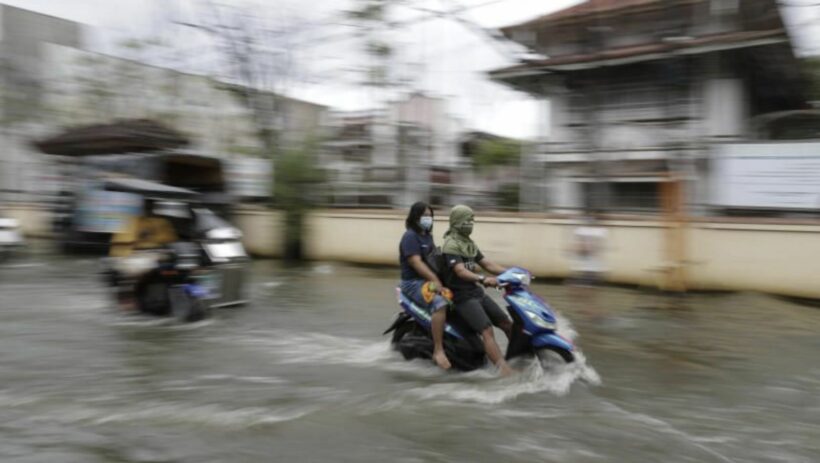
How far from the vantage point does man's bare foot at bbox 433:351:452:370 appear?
629 cm

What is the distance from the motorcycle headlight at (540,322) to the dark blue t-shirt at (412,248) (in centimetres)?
110

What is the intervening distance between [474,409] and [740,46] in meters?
11.8

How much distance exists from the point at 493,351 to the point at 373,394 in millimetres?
1095

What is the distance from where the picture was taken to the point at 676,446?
15.3 feet

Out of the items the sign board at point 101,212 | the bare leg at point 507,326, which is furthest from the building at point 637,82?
the sign board at point 101,212

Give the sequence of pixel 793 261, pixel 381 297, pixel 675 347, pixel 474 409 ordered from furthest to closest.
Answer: pixel 381 297 → pixel 793 261 → pixel 675 347 → pixel 474 409

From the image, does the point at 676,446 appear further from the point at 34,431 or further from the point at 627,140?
the point at 627,140

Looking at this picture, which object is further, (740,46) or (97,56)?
(97,56)

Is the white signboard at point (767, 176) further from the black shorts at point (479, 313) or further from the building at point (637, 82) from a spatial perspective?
the black shorts at point (479, 313)

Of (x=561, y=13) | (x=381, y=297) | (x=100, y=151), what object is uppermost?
(x=561, y=13)

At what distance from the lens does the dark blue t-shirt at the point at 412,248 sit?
6.42 meters

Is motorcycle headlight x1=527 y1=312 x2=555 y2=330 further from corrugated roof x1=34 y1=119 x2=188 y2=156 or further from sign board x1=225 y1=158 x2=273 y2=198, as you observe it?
sign board x1=225 y1=158 x2=273 y2=198


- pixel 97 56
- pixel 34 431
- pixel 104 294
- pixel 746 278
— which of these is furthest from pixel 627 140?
pixel 97 56

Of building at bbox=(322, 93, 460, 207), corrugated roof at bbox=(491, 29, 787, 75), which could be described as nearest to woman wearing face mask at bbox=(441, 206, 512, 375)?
building at bbox=(322, 93, 460, 207)
